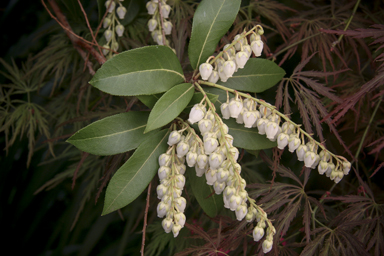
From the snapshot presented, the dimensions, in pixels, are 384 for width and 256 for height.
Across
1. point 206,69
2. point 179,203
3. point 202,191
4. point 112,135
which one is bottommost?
point 202,191

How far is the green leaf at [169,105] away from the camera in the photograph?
0.61 meters

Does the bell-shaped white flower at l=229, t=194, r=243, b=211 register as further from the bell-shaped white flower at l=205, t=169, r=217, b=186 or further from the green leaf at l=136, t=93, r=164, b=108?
the green leaf at l=136, t=93, r=164, b=108

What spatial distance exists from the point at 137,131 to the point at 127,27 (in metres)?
0.51

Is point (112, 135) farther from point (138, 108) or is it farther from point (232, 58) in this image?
point (138, 108)

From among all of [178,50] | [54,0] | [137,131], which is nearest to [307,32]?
[178,50]

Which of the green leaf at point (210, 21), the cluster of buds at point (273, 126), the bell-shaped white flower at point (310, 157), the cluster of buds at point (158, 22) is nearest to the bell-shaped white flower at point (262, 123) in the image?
the cluster of buds at point (273, 126)

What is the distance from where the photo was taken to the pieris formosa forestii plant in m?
0.61

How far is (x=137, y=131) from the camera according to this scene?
72 centimetres

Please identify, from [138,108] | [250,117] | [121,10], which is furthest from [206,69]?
[138,108]

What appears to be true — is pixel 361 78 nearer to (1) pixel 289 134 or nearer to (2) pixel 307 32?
(2) pixel 307 32

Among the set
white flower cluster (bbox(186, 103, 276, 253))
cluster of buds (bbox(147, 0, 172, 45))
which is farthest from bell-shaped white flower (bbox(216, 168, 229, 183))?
cluster of buds (bbox(147, 0, 172, 45))

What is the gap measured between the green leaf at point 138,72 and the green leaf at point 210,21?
0.08 metres

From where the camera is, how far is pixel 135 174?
2.24ft

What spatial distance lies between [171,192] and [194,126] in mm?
186
